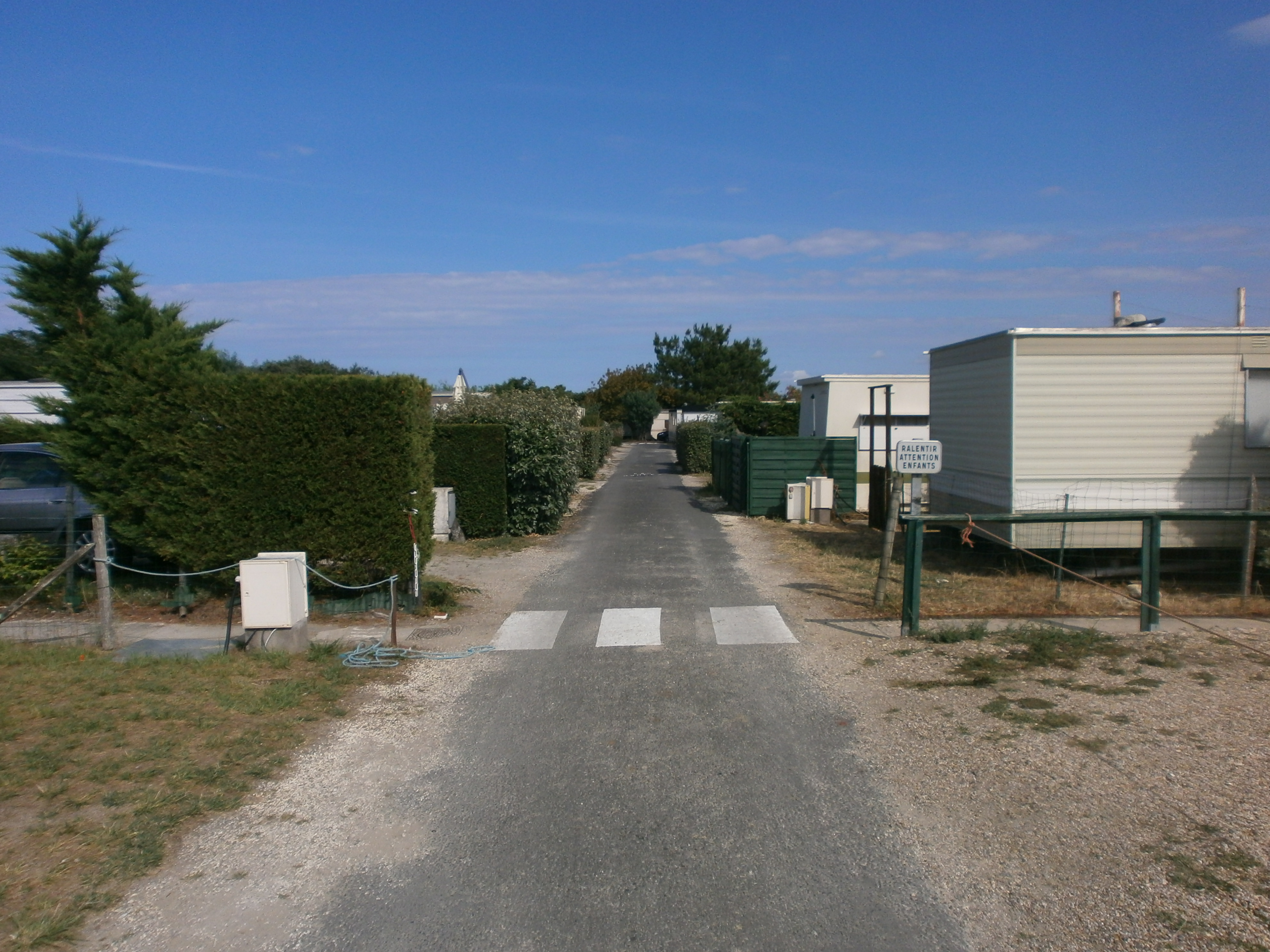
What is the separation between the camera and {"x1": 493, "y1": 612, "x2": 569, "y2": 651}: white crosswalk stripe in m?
9.14

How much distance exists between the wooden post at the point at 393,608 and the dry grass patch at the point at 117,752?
65 cm

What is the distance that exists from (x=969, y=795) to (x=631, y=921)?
7.64ft

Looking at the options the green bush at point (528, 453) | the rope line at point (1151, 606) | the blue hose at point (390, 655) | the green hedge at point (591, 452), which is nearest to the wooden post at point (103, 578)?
the blue hose at point (390, 655)

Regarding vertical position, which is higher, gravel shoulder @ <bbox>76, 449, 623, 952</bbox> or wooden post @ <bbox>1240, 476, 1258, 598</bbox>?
wooden post @ <bbox>1240, 476, 1258, 598</bbox>

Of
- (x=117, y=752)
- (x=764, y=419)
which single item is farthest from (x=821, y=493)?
(x=764, y=419)

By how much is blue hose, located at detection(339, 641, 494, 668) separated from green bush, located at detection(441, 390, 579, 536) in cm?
862

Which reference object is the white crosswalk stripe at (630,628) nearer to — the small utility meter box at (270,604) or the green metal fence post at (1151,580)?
the small utility meter box at (270,604)

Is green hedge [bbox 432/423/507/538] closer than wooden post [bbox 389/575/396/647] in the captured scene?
No

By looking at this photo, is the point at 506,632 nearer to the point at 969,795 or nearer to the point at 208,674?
the point at 208,674

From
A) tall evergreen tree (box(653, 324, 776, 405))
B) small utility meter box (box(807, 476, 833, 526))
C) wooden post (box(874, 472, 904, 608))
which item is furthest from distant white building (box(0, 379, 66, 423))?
tall evergreen tree (box(653, 324, 776, 405))

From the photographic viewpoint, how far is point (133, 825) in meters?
4.91

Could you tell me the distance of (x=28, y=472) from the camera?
11297 mm

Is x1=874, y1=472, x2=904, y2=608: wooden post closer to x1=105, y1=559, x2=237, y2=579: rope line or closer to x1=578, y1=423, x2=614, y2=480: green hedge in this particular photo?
x1=105, y1=559, x2=237, y2=579: rope line

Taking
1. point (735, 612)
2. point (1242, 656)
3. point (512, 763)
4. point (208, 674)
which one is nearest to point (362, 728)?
point (512, 763)
